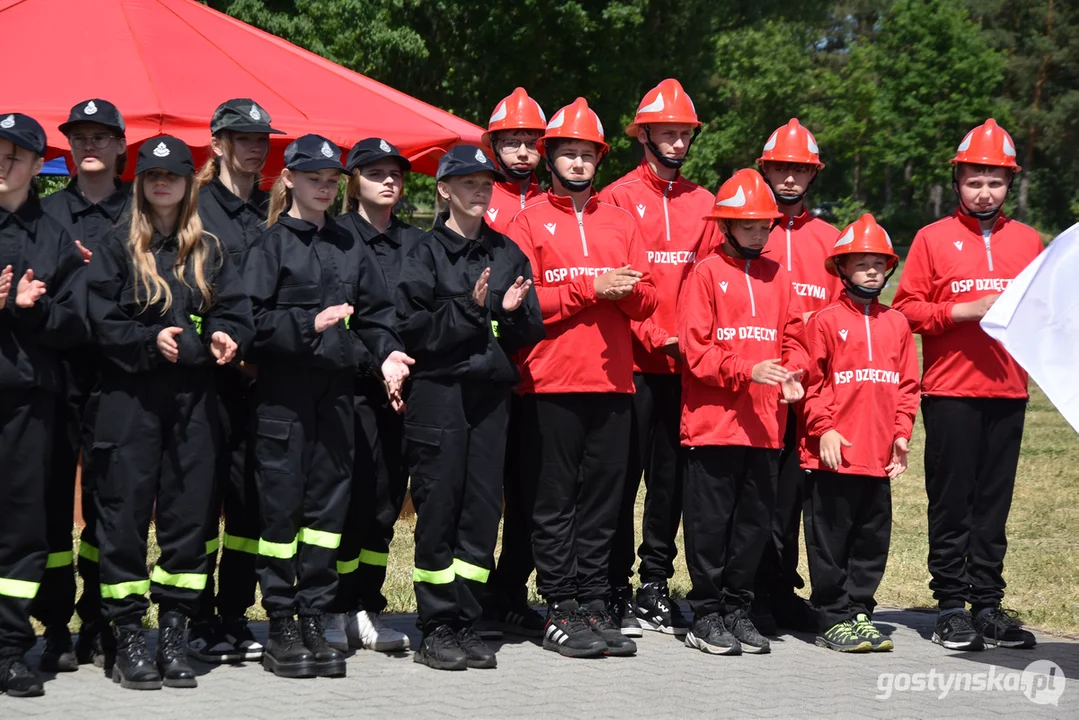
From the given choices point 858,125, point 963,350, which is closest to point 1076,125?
point 858,125

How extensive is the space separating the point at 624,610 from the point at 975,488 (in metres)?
1.96

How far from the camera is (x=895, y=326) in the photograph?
23.2 feet

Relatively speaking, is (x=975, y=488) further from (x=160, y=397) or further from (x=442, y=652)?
(x=160, y=397)

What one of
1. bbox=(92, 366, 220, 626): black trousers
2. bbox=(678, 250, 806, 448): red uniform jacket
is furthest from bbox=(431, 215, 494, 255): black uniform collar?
bbox=(92, 366, 220, 626): black trousers

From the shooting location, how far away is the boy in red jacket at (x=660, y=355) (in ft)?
23.8

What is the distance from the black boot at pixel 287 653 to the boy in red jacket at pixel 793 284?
98.1 inches

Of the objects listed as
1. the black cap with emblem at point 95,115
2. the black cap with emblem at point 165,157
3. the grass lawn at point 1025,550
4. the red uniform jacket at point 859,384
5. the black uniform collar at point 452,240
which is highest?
the black cap with emblem at point 95,115

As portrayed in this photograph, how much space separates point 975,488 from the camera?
7258mm

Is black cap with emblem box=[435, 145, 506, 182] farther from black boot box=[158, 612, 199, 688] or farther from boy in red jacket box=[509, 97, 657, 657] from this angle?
black boot box=[158, 612, 199, 688]

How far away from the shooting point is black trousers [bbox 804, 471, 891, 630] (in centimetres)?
701

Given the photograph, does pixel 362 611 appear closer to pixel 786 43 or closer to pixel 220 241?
pixel 220 241

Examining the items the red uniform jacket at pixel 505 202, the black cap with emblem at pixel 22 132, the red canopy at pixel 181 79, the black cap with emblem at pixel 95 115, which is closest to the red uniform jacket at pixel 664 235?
the red uniform jacket at pixel 505 202

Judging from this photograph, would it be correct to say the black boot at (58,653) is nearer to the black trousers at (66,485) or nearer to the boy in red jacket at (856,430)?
the black trousers at (66,485)

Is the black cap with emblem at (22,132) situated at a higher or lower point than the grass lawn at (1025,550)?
higher
